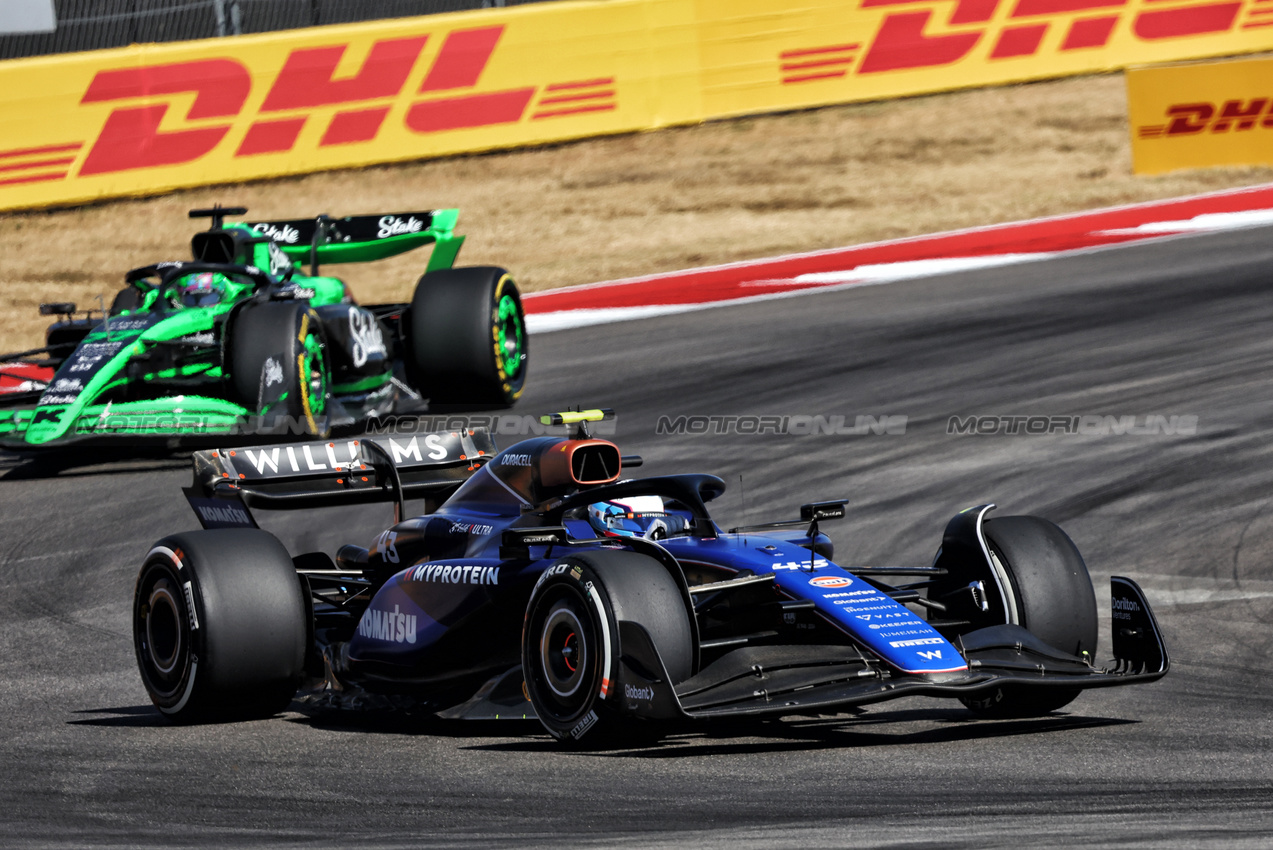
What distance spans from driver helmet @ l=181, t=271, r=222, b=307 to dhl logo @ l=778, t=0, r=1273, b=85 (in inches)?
457

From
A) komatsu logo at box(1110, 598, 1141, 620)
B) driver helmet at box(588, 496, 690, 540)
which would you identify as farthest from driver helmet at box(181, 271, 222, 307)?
komatsu logo at box(1110, 598, 1141, 620)

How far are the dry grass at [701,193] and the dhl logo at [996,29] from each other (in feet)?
2.74

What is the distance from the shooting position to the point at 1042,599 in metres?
6.92

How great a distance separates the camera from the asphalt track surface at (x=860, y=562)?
5484 mm

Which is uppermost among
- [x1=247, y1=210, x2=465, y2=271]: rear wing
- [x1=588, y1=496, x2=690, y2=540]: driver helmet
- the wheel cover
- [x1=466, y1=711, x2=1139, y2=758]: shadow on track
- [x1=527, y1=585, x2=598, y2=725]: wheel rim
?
[x1=247, y1=210, x2=465, y2=271]: rear wing

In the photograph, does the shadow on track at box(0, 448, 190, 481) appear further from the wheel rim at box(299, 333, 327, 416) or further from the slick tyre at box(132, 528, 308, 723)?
the slick tyre at box(132, 528, 308, 723)

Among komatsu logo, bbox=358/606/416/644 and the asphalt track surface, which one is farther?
komatsu logo, bbox=358/606/416/644

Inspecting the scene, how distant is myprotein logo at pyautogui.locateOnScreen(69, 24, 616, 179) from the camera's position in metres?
20.5

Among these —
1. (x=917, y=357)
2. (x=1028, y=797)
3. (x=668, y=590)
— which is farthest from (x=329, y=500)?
(x=917, y=357)

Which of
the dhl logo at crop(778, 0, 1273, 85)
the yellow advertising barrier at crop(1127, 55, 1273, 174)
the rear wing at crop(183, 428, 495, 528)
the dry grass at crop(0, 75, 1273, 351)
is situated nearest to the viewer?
the rear wing at crop(183, 428, 495, 528)

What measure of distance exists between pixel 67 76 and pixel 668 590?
15629 mm

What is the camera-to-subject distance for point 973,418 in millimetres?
13102

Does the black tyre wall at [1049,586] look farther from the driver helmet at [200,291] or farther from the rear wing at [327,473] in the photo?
the driver helmet at [200,291]

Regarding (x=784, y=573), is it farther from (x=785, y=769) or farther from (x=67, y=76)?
(x=67, y=76)
